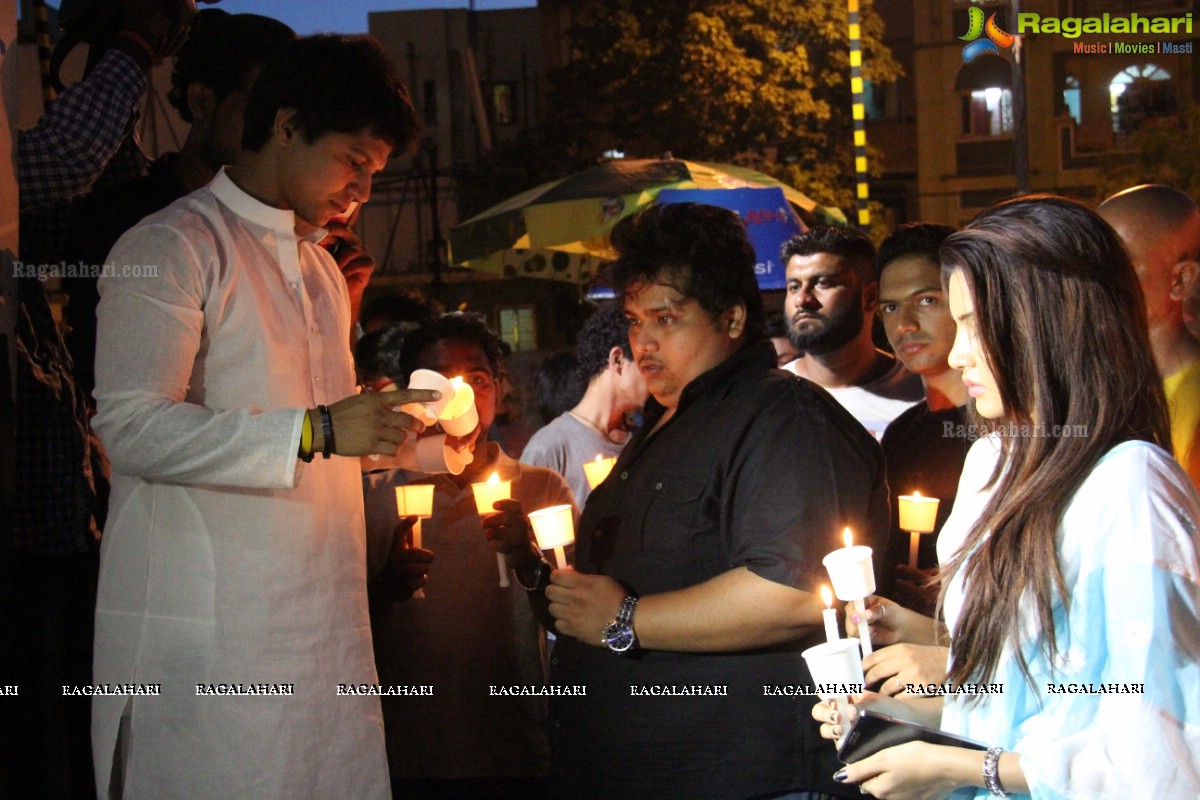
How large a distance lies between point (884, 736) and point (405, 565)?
1.78 metres

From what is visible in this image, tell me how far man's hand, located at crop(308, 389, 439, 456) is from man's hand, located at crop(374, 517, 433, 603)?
982 mm

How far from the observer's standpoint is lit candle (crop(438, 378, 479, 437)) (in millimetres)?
2972

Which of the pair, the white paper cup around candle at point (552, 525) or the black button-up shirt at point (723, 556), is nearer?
the black button-up shirt at point (723, 556)

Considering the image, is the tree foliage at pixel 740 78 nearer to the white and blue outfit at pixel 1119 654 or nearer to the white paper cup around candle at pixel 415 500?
the white paper cup around candle at pixel 415 500

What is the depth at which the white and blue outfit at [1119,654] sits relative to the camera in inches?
69.1

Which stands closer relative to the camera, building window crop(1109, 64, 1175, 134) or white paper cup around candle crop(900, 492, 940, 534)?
white paper cup around candle crop(900, 492, 940, 534)

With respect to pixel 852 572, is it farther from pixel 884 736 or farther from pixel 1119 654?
pixel 1119 654

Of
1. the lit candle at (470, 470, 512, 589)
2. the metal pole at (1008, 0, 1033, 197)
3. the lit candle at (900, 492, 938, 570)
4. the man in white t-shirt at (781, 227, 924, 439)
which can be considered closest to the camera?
the lit candle at (470, 470, 512, 589)

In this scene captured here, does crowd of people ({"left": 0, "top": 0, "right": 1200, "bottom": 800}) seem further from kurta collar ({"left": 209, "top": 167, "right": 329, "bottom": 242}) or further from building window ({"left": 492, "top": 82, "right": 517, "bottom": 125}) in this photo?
building window ({"left": 492, "top": 82, "right": 517, "bottom": 125})

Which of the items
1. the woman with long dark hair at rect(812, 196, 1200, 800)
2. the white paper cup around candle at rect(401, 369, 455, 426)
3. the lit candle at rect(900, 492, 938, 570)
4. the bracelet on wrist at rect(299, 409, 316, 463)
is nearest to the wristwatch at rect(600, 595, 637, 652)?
the white paper cup around candle at rect(401, 369, 455, 426)

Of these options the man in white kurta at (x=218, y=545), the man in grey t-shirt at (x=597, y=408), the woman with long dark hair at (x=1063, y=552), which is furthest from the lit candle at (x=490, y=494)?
the man in grey t-shirt at (x=597, y=408)

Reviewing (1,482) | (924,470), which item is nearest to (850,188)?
(924,470)

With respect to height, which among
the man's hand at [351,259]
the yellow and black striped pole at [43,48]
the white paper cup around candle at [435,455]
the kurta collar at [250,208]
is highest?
the yellow and black striped pole at [43,48]

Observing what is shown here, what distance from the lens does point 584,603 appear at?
2.82 m
